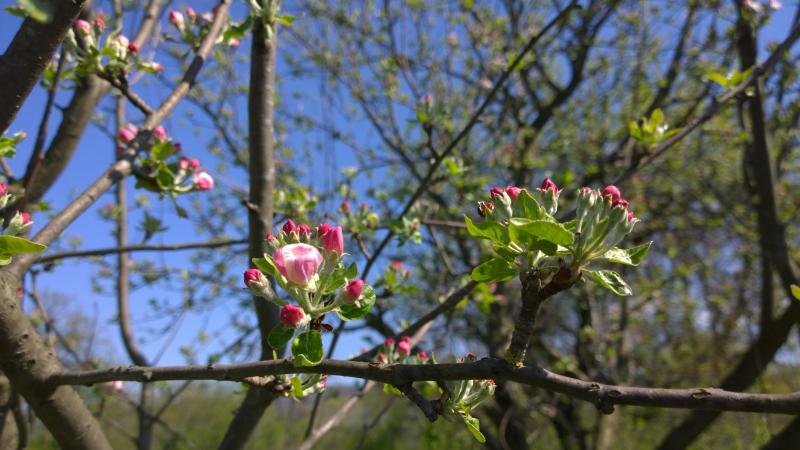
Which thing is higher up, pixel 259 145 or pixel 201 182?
pixel 259 145

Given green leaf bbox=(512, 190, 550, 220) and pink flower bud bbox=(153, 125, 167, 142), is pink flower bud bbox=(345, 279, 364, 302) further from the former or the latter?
pink flower bud bbox=(153, 125, 167, 142)

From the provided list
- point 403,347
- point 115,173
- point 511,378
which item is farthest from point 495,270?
point 115,173

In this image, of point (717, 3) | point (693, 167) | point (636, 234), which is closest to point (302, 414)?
point (636, 234)

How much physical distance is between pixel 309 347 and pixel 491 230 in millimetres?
392

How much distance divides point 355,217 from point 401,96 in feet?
11.6

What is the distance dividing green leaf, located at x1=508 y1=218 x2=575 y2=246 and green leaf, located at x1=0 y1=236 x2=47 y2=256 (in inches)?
31.8

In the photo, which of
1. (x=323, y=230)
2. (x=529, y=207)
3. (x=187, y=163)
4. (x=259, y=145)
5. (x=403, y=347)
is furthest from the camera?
(x=187, y=163)

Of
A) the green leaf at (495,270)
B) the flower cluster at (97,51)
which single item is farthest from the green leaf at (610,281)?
the flower cluster at (97,51)

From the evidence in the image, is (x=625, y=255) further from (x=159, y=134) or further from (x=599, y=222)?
(x=159, y=134)

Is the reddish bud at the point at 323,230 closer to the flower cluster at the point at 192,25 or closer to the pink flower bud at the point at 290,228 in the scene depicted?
the pink flower bud at the point at 290,228

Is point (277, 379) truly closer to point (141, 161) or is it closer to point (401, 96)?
point (141, 161)

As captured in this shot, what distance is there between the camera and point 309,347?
37.1 inches

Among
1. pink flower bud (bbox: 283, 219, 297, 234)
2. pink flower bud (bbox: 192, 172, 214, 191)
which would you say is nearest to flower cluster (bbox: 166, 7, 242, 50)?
pink flower bud (bbox: 192, 172, 214, 191)

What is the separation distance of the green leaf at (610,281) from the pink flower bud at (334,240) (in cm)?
47
